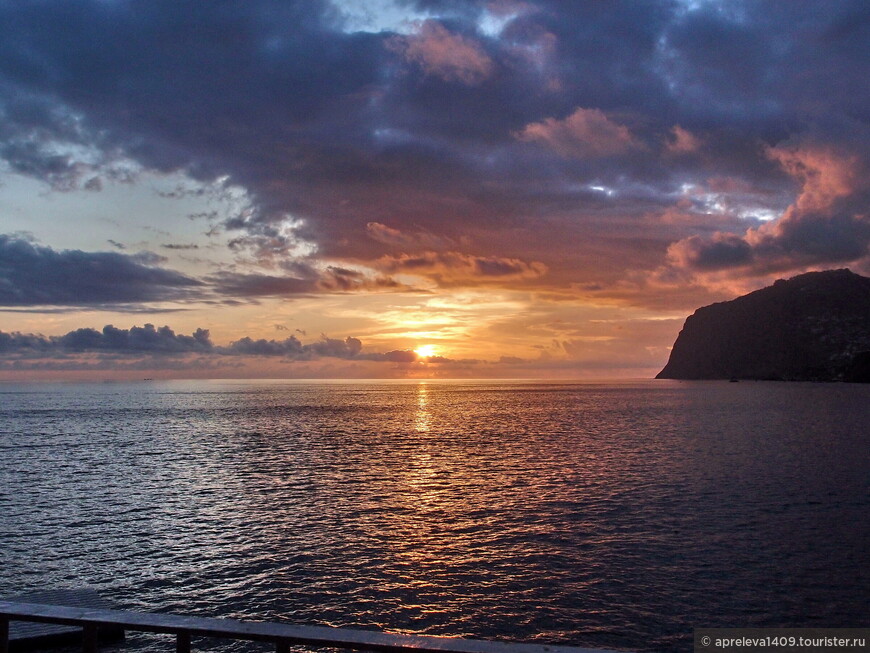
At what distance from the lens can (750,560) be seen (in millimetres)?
27141

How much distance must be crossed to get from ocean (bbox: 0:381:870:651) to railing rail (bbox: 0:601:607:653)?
14.3 meters

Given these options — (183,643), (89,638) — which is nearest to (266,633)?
(183,643)

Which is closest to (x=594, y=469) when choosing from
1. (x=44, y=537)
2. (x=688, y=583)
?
(x=688, y=583)

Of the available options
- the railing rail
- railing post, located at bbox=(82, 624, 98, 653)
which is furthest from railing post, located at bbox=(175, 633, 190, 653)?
railing post, located at bbox=(82, 624, 98, 653)

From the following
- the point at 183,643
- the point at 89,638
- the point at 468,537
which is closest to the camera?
the point at 183,643

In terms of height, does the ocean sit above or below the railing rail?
below

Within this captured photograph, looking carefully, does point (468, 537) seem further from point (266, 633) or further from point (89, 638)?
point (266, 633)

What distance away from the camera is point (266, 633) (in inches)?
264

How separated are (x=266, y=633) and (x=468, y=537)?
27.0 m

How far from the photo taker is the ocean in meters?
21.9

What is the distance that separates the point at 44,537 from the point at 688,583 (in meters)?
33.1

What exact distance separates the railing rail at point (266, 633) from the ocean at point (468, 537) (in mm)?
14269

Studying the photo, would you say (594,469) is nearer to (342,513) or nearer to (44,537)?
(342,513)

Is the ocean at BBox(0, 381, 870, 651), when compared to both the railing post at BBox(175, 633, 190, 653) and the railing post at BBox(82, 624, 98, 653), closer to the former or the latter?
the railing post at BBox(82, 624, 98, 653)
